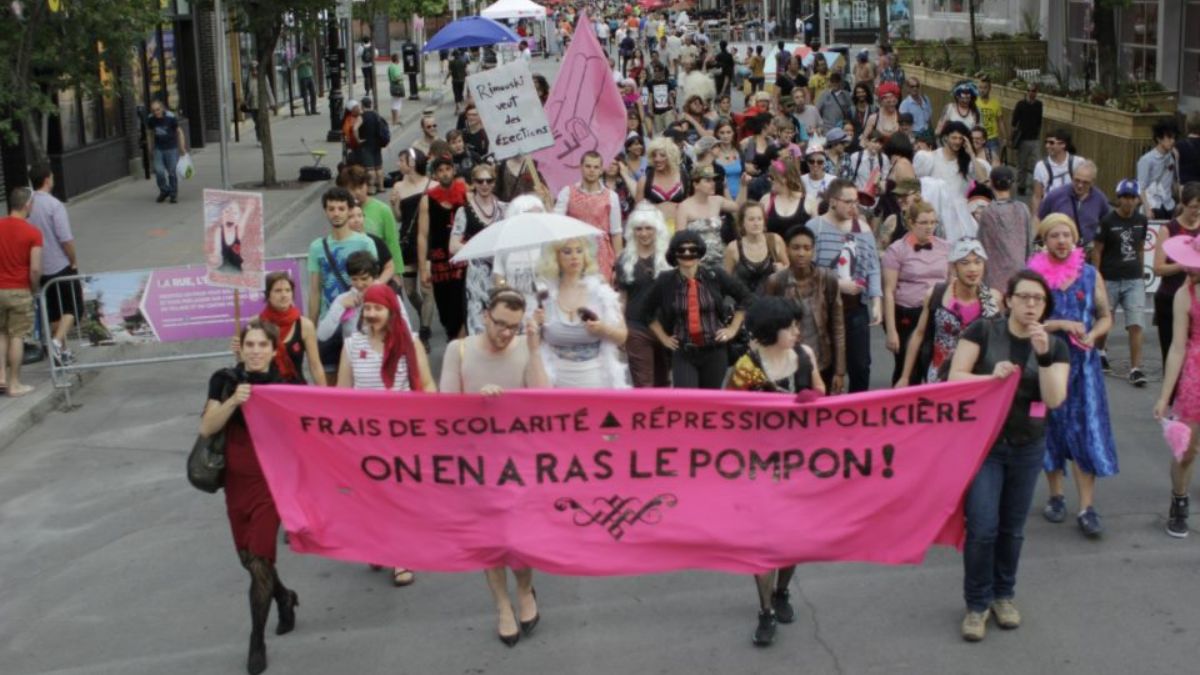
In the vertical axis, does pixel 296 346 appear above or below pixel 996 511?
above

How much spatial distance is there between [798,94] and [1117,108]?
438 cm

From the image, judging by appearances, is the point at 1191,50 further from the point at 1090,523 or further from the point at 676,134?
the point at 1090,523

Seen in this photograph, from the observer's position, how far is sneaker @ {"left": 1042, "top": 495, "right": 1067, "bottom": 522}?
8.67 metres

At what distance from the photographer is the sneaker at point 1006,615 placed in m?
7.12

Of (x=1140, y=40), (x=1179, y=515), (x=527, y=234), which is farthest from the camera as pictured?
(x=1140, y=40)

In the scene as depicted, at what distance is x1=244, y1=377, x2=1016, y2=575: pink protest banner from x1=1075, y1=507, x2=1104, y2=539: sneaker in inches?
70.4

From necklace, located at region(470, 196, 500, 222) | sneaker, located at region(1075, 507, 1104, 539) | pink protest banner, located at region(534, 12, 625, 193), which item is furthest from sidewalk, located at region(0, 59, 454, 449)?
sneaker, located at region(1075, 507, 1104, 539)

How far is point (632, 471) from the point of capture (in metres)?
6.84

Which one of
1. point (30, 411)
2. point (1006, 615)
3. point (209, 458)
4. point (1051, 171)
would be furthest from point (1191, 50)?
point (209, 458)

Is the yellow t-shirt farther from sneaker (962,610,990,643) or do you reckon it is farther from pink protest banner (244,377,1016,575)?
pink protest banner (244,377,1016,575)

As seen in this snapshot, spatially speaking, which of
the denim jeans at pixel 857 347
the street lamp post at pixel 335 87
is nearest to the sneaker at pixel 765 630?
the denim jeans at pixel 857 347

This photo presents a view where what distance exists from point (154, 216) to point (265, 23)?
415 centimetres

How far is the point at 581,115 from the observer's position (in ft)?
43.9

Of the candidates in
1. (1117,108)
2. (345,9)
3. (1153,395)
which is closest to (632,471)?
(1153,395)
